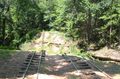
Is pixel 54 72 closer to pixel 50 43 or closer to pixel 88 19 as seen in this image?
pixel 88 19

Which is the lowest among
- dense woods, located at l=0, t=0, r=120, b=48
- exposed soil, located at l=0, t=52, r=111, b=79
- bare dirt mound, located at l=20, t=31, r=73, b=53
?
exposed soil, located at l=0, t=52, r=111, b=79

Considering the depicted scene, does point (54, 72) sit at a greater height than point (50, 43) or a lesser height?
lesser

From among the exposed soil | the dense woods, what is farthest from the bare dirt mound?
the exposed soil

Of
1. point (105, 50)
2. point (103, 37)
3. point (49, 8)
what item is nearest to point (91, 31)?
point (103, 37)

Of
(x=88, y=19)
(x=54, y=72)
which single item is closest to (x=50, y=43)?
(x=88, y=19)

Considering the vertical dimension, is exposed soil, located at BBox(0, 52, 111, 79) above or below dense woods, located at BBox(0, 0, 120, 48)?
below

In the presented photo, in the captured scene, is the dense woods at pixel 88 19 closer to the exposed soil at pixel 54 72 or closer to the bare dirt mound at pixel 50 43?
the bare dirt mound at pixel 50 43

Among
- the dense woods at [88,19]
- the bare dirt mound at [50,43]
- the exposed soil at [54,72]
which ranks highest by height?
the dense woods at [88,19]

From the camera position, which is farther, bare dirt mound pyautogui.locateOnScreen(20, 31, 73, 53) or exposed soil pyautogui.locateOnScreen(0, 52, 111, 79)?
bare dirt mound pyautogui.locateOnScreen(20, 31, 73, 53)

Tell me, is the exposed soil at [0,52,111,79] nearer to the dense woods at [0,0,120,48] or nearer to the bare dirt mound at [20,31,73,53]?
the dense woods at [0,0,120,48]

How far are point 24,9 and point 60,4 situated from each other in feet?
40.6

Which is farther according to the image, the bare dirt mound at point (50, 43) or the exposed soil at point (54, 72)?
the bare dirt mound at point (50, 43)

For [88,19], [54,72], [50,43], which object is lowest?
[54,72]

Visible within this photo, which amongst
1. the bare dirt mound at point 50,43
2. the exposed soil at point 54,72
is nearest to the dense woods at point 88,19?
the bare dirt mound at point 50,43
